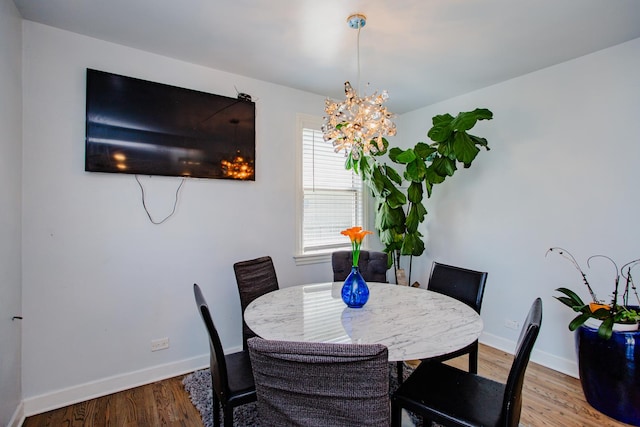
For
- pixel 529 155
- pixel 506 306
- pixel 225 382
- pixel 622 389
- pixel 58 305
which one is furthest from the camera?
pixel 506 306

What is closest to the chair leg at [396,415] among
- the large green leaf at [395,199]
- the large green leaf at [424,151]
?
the large green leaf at [395,199]

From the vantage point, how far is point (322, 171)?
3580 mm

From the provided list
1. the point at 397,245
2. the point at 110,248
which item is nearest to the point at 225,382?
the point at 110,248

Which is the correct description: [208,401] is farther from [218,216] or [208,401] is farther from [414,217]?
[414,217]

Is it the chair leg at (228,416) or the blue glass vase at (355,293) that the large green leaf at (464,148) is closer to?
the blue glass vase at (355,293)

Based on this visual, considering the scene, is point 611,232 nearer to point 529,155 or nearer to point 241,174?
point 529,155

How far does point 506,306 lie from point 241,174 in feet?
9.66

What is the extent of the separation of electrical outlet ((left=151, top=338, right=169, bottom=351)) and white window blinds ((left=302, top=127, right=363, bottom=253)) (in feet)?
5.00

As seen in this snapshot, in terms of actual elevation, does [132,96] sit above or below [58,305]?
above

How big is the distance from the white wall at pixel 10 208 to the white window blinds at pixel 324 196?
227cm

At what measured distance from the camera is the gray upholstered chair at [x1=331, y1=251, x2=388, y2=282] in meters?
2.98

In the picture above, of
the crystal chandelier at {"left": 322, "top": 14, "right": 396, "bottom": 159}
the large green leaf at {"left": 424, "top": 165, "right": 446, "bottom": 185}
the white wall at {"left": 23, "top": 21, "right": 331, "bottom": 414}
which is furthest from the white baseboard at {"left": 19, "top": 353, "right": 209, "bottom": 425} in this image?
the large green leaf at {"left": 424, "top": 165, "right": 446, "bottom": 185}

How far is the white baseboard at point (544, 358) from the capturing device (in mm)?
2652

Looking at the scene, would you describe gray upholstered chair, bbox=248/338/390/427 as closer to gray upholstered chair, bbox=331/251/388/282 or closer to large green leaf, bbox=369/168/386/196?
gray upholstered chair, bbox=331/251/388/282
